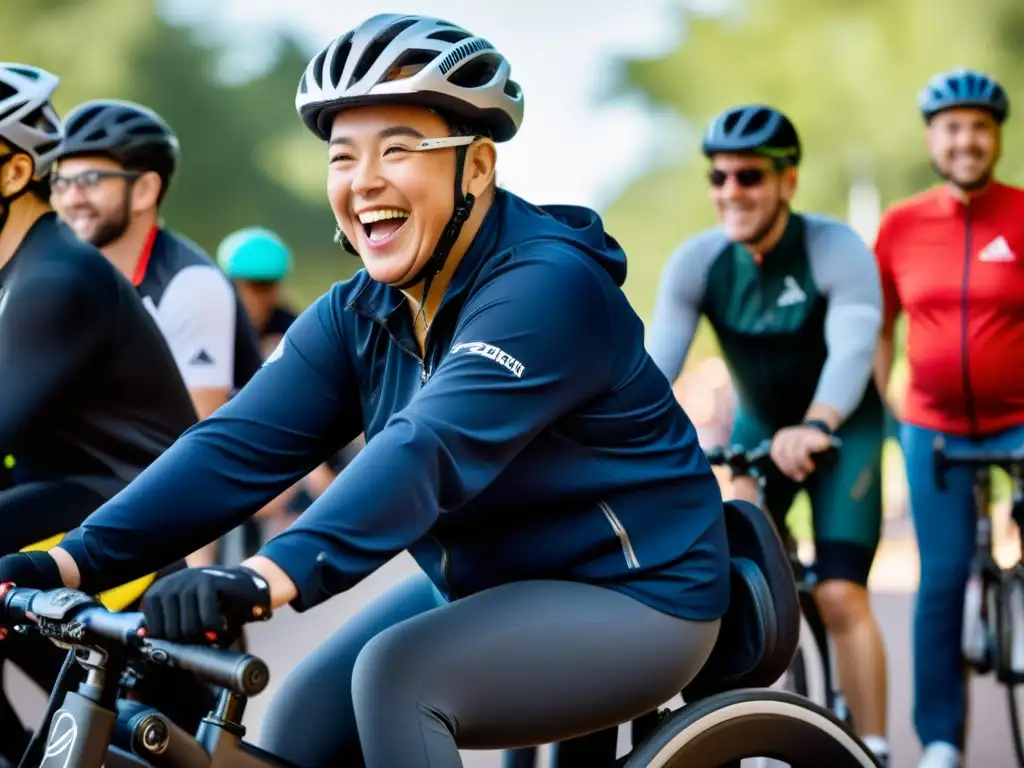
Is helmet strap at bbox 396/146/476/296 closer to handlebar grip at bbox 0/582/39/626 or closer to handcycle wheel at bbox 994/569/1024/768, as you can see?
handlebar grip at bbox 0/582/39/626

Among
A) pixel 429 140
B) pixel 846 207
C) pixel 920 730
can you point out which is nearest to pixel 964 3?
pixel 846 207

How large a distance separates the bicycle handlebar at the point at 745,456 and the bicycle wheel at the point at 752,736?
2298 mm

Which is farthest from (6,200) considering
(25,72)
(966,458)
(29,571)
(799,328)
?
(966,458)

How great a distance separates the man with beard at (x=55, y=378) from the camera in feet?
13.7

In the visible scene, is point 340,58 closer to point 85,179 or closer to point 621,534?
point 621,534

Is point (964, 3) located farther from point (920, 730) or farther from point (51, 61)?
point (920, 730)

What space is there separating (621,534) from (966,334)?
382cm

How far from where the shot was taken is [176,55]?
95.5 ft

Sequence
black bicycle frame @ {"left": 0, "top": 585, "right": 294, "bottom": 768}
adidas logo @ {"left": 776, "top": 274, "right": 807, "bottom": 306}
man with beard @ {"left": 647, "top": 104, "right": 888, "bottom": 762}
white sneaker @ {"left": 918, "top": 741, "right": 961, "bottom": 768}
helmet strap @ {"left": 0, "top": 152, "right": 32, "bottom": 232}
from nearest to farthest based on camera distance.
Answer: black bicycle frame @ {"left": 0, "top": 585, "right": 294, "bottom": 768} → helmet strap @ {"left": 0, "top": 152, "right": 32, "bottom": 232} → man with beard @ {"left": 647, "top": 104, "right": 888, "bottom": 762} → adidas logo @ {"left": 776, "top": 274, "right": 807, "bottom": 306} → white sneaker @ {"left": 918, "top": 741, "right": 961, "bottom": 768}

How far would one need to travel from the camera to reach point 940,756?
6.25 meters

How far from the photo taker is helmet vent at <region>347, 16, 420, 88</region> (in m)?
3.26

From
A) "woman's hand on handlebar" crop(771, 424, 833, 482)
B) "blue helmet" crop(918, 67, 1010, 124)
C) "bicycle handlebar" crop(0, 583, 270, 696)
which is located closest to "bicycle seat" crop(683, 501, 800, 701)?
"bicycle handlebar" crop(0, 583, 270, 696)

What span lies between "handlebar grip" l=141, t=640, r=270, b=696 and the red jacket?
4638 millimetres

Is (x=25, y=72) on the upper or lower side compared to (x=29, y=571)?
upper
